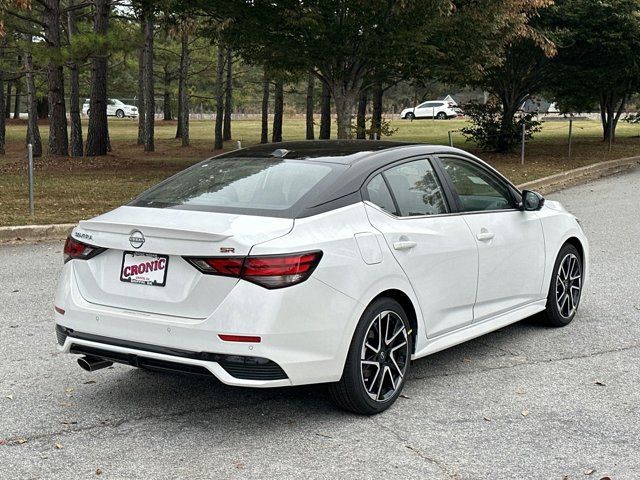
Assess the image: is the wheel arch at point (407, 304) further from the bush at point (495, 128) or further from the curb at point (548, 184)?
the bush at point (495, 128)

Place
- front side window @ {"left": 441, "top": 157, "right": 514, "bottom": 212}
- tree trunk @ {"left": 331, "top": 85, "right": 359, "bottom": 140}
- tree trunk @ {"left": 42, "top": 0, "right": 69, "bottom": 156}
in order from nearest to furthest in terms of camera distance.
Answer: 1. front side window @ {"left": 441, "top": 157, "right": 514, "bottom": 212}
2. tree trunk @ {"left": 331, "top": 85, "right": 359, "bottom": 140}
3. tree trunk @ {"left": 42, "top": 0, "right": 69, "bottom": 156}

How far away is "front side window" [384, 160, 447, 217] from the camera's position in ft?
17.8

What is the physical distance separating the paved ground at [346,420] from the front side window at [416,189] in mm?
1144

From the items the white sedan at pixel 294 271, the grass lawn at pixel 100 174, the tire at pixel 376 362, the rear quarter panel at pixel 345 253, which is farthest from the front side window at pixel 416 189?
the grass lawn at pixel 100 174

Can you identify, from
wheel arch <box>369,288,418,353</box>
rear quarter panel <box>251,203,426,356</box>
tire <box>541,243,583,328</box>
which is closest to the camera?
rear quarter panel <box>251,203,426,356</box>

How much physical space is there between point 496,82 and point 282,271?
25.5m

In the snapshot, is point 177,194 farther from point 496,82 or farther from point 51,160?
point 496,82

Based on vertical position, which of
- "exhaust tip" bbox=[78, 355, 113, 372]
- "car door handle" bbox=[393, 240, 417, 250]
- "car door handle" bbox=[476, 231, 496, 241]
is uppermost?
"car door handle" bbox=[393, 240, 417, 250]

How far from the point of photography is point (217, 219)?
466cm

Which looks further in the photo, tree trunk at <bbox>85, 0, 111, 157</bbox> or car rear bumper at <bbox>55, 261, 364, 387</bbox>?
tree trunk at <bbox>85, 0, 111, 157</bbox>

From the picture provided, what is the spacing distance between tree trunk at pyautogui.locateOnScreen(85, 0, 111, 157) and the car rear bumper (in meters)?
21.8

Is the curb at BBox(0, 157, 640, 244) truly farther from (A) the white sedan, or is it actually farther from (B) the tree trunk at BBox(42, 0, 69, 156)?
(B) the tree trunk at BBox(42, 0, 69, 156)

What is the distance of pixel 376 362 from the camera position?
16.2 ft

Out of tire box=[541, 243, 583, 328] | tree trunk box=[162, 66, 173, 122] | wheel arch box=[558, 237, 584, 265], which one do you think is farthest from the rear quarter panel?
tree trunk box=[162, 66, 173, 122]
